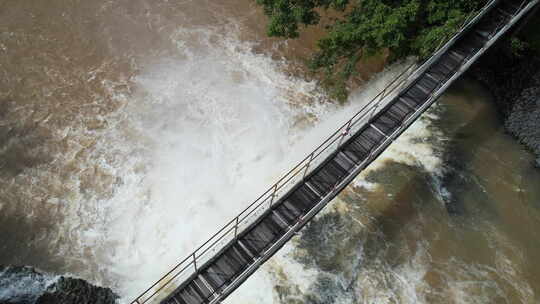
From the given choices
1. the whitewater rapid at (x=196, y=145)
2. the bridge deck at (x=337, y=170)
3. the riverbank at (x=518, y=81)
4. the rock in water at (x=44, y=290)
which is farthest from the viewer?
the riverbank at (x=518, y=81)

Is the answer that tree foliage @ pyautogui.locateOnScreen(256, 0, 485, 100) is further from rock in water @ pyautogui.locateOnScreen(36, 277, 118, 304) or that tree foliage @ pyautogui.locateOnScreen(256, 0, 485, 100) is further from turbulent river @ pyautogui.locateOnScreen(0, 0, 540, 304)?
rock in water @ pyautogui.locateOnScreen(36, 277, 118, 304)

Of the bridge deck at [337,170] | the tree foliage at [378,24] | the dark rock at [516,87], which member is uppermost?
the tree foliage at [378,24]

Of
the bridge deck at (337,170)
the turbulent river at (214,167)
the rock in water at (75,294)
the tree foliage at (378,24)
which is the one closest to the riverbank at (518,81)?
the turbulent river at (214,167)

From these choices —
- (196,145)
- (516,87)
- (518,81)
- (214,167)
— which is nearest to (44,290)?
(214,167)

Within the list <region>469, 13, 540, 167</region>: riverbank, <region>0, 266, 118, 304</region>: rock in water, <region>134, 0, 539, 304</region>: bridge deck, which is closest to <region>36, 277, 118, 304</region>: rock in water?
<region>0, 266, 118, 304</region>: rock in water

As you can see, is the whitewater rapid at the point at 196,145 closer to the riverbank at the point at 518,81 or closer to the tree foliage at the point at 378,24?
the tree foliage at the point at 378,24

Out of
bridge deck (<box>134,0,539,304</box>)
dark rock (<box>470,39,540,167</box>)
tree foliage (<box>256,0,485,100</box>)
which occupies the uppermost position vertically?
tree foliage (<box>256,0,485,100</box>)
